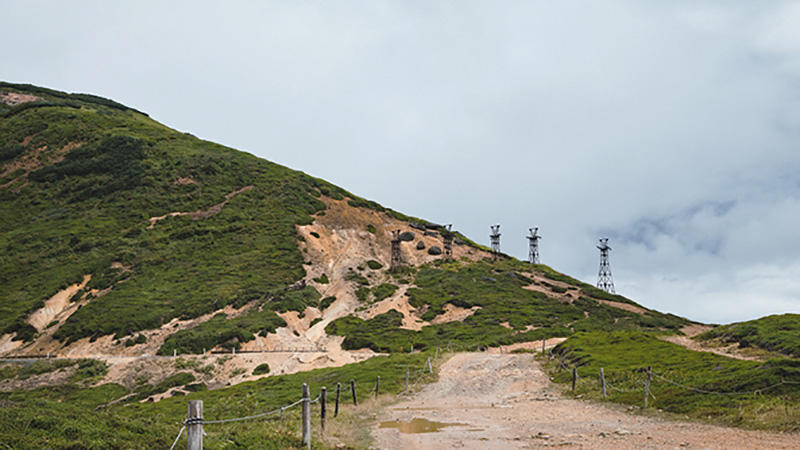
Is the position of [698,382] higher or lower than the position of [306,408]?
higher

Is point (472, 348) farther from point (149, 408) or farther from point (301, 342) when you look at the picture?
point (149, 408)

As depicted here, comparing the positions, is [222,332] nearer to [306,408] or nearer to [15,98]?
[306,408]

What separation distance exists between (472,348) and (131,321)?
36.9 metres

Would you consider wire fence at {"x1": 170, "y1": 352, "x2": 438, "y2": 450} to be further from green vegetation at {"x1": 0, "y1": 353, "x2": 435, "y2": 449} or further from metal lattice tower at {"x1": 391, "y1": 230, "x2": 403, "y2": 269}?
metal lattice tower at {"x1": 391, "y1": 230, "x2": 403, "y2": 269}

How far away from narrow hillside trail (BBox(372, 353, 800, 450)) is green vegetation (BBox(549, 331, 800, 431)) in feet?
3.99

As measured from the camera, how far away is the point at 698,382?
24266 mm

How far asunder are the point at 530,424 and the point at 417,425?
430 centimetres

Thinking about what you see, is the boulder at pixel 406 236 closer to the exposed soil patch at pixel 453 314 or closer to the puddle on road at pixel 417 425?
the exposed soil patch at pixel 453 314

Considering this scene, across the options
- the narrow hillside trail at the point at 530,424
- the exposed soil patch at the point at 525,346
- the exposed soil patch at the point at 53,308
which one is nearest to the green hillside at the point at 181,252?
the exposed soil patch at the point at 53,308

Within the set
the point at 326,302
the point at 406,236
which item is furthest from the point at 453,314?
the point at 406,236

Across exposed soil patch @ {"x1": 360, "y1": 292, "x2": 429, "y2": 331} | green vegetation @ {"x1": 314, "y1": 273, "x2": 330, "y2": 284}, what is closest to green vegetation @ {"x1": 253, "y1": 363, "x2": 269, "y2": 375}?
exposed soil patch @ {"x1": 360, "y1": 292, "x2": 429, "y2": 331}

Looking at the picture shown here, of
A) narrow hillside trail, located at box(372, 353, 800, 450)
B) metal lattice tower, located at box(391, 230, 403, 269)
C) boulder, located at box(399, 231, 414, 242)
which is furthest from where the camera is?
boulder, located at box(399, 231, 414, 242)

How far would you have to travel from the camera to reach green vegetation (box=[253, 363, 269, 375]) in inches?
1922

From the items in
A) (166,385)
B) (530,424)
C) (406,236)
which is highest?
(406,236)
